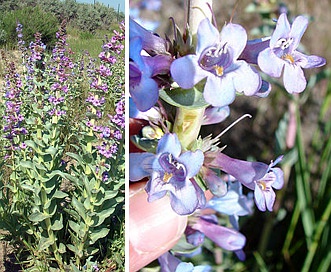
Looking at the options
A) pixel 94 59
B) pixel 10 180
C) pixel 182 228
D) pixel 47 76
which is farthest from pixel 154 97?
pixel 10 180

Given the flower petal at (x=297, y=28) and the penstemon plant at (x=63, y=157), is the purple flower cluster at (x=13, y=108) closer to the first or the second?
the penstemon plant at (x=63, y=157)

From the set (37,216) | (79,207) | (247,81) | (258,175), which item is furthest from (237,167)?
(37,216)

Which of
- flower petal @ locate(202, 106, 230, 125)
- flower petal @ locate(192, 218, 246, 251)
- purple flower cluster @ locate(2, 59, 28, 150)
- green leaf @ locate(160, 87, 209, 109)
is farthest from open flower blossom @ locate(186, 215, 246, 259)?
purple flower cluster @ locate(2, 59, 28, 150)

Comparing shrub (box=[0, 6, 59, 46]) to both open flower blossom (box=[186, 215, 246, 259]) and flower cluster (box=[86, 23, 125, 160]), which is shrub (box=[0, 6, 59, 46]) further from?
open flower blossom (box=[186, 215, 246, 259])

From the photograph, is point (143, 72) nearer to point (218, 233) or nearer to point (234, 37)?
point (234, 37)

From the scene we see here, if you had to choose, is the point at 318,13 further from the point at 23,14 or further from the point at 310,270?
the point at 23,14
